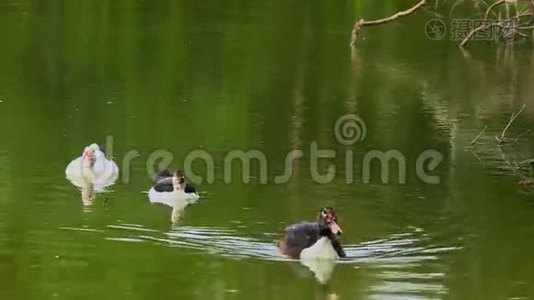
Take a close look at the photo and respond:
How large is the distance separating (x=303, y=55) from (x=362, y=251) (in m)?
15.0

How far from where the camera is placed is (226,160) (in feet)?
49.6

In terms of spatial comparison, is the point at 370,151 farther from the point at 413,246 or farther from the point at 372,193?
the point at 413,246

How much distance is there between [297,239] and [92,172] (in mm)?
3199

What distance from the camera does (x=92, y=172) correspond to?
13547 mm

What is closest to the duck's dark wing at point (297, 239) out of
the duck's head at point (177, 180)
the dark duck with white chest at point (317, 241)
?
the dark duck with white chest at point (317, 241)

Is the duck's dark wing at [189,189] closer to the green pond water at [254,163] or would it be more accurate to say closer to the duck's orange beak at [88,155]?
the green pond water at [254,163]

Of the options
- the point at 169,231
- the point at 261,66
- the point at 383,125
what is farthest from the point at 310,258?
the point at 261,66

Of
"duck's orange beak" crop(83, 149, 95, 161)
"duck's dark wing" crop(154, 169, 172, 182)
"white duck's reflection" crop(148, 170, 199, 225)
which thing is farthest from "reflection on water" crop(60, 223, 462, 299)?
"duck's orange beak" crop(83, 149, 95, 161)

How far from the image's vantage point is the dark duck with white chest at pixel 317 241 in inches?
432

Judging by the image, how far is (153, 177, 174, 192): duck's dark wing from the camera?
1295 cm
